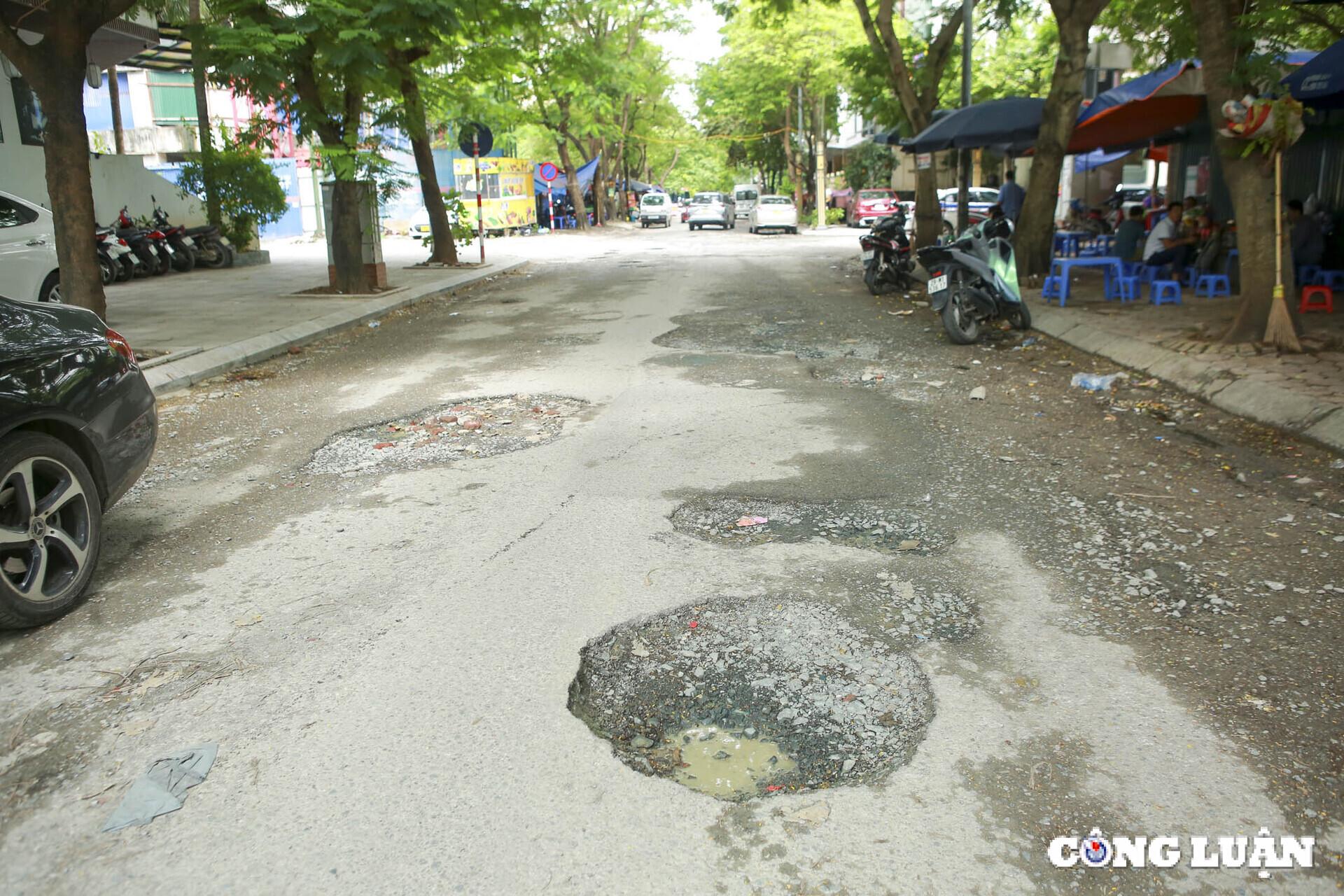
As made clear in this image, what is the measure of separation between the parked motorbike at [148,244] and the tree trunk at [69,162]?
1048 centimetres

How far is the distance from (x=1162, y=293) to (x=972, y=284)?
356 cm

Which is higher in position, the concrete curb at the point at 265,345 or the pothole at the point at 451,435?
the concrete curb at the point at 265,345

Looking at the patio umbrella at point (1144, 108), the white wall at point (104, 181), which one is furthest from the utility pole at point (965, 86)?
the white wall at point (104, 181)

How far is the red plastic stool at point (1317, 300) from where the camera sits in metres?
10.2

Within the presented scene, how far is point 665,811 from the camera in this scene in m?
2.59

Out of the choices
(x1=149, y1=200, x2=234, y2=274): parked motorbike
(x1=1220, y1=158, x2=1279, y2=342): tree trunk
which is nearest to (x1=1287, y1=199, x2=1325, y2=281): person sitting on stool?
(x1=1220, y1=158, x2=1279, y2=342): tree trunk

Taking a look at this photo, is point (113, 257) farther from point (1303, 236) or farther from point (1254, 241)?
point (1303, 236)

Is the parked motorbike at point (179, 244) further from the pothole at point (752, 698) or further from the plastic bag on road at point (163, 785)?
the pothole at point (752, 698)

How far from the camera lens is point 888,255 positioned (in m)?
14.4

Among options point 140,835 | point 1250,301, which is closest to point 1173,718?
point 140,835

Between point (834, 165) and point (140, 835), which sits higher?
point (834, 165)

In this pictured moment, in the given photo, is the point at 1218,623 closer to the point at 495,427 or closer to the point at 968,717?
the point at 968,717

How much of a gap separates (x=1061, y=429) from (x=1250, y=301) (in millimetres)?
3111

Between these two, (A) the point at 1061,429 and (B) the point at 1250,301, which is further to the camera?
(B) the point at 1250,301
